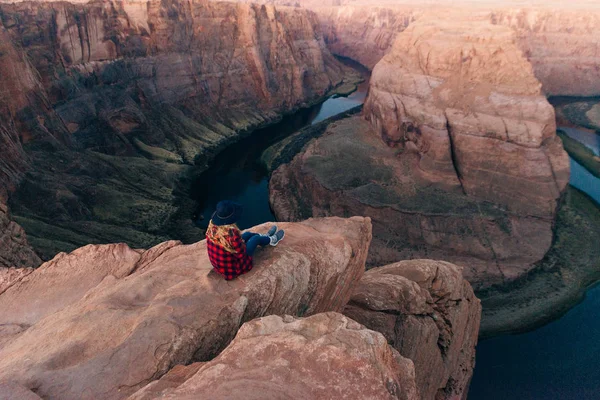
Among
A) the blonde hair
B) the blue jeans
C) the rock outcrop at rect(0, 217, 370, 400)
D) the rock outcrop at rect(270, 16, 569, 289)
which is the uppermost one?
the blonde hair

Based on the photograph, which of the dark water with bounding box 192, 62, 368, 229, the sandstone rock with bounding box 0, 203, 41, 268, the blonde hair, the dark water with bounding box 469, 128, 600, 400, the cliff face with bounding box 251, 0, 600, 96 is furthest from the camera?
the cliff face with bounding box 251, 0, 600, 96

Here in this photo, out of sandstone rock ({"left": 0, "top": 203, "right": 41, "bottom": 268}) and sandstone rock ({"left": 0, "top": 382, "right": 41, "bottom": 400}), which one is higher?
sandstone rock ({"left": 0, "top": 382, "right": 41, "bottom": 400})

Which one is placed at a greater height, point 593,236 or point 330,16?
point 330,16

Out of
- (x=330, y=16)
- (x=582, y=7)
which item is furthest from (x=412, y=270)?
(x=330, y=16)

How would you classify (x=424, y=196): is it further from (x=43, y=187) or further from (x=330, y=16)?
(x=330, y=16)

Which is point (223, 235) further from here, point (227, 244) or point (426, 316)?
point (426, 316)

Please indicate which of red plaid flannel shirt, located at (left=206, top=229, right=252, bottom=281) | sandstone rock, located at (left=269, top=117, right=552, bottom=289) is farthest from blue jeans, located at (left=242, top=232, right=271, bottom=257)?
sandstone rock, located at (left=269, top=117, right=552, bottom=289)

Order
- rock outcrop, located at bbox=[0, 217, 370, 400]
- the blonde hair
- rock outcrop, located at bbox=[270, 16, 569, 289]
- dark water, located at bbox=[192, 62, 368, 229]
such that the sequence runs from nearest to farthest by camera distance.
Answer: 1. rock outcrop, located at bbox=[0, 217, 370, 400]
2. the blonde hair
3. rock outcrop, located at bbox=[270, 16, 569, 289]
4. dark water, located at bbox=[192, 62, 368, 229]

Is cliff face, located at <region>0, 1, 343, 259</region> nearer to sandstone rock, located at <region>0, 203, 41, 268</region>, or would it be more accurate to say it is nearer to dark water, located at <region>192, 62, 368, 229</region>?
dark water, located at <region>192, 62, 368, 229</region>
